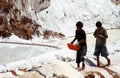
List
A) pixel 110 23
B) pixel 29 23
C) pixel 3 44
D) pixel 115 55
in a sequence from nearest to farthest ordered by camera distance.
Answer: pixel 115 55 → pixel 3 44 → pixel 29 23 → pixel 110 23

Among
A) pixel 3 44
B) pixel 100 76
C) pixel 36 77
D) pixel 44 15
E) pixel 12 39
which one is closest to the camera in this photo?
pixel 36 77

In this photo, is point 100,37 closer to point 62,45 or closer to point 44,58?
point 44,58

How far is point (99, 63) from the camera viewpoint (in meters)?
11.9

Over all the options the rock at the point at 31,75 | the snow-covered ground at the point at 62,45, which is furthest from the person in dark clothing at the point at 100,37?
the rock at the point at 31,75

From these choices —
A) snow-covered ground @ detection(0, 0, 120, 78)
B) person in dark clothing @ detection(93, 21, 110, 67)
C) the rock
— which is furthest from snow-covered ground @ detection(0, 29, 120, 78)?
person in dark clothing @ detection(93, 21, 110, 67)

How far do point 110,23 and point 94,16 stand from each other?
42.3 inches

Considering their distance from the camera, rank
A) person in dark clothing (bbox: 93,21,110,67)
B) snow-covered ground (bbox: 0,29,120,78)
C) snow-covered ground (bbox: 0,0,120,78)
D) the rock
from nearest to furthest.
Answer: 1. the rock
2. snow-covered ground (bbox: 0,29,120,78)
3. snow-covered ground (bbox: 0,0,120,78)
4. person in dark clothing (bbox: 93,21,110,67)

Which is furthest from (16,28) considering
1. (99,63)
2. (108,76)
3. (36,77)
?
(36,77)

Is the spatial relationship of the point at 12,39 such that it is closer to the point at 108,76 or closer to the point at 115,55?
the point at 115,55

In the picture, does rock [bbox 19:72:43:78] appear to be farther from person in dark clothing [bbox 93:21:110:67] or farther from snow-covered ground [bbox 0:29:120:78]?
person in dark clothing [bbox 93:21:110:67]

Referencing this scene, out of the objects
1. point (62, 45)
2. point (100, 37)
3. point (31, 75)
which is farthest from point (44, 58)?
point (31, 75)

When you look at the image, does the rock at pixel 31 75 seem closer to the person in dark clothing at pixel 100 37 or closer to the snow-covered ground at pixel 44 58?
the snow-covered ground at pixel 44 58

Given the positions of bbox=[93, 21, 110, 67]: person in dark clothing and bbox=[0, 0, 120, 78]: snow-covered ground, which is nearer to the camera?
bbox=[0, 0, 120, 78]: snow-covered ground

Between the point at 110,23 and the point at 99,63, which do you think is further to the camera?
the point at 110,23
